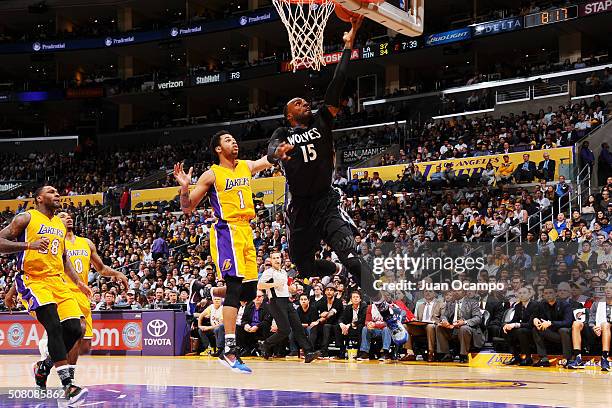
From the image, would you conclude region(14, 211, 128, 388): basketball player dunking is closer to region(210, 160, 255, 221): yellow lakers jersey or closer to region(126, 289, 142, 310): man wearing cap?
region(210, 160, 255, 221): yellow lakers jersey

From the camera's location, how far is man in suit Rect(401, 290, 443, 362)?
620 inches

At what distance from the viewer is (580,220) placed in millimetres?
17688

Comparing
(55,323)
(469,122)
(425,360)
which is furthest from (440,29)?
(55,323)

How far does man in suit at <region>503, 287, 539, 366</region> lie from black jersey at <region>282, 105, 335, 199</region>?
742 cm

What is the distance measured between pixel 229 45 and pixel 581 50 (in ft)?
65.0

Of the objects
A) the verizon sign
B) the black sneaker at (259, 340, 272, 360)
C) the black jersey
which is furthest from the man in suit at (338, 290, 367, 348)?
the verizon sign

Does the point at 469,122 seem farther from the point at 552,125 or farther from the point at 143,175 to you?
the point at 143,175

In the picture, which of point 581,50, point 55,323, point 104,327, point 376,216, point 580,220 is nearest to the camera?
point 55,323

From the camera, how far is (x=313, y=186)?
8.28 m

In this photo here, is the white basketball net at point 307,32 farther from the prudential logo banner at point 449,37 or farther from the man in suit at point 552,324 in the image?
the prudential logo banner at point 449,37

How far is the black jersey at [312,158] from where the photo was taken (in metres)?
8.17

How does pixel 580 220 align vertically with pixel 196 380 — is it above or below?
above

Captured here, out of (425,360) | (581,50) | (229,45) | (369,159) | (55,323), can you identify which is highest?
(229,45)

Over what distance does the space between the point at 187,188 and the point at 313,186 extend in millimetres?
1474
